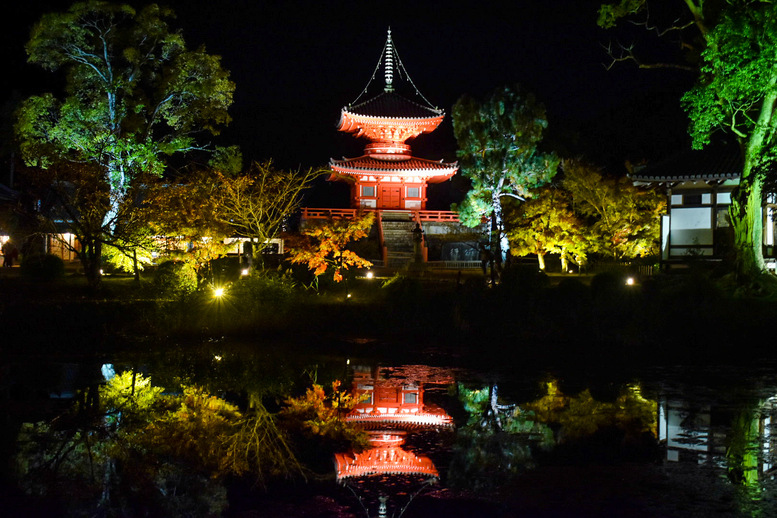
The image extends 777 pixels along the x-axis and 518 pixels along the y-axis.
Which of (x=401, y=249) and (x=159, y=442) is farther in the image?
(x=401, y=249)

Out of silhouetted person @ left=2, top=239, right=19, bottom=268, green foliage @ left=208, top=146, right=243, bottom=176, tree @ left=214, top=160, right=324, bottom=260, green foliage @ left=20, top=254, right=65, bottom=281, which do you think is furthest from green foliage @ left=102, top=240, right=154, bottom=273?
silhouetted person @ left=2, top=239, right=19, bottom=268

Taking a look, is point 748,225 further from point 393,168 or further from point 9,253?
point 9,253

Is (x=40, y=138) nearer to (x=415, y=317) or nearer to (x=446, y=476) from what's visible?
(x=415, y=317)

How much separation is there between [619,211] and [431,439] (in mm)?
24465

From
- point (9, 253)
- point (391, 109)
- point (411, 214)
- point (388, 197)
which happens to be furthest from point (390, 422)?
point (391, 109)

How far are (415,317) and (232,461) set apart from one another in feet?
35.8

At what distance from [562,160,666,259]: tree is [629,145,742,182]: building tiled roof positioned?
138 inches

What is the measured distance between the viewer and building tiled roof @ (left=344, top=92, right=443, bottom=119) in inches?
1768

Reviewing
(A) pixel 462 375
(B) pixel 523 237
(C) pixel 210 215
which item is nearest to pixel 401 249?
(B) pixel 523 237

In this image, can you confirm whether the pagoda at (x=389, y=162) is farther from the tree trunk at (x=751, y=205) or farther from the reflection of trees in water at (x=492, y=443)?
the reflection of trees in water at (x=492, y=443)

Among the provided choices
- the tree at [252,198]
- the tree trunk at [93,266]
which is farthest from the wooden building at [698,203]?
the tree trunk at [93,266]

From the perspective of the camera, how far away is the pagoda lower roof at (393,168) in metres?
43.3

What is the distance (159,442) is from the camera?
8070 mm

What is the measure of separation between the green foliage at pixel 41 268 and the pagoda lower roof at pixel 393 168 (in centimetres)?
2159
